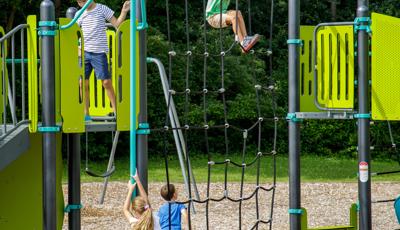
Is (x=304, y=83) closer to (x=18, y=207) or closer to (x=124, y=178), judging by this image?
(x=18, y=207)

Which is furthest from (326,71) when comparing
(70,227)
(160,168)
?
(160,168)

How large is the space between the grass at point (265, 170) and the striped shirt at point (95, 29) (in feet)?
34.5

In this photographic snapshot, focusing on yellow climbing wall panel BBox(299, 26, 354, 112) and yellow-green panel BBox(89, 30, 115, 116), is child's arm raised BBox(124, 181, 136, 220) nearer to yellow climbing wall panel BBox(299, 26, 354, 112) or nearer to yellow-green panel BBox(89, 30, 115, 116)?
yellow-green panel BBox(89, 30, 115, 116)

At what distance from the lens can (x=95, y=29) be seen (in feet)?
24.2

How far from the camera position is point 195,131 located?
73.8 feet

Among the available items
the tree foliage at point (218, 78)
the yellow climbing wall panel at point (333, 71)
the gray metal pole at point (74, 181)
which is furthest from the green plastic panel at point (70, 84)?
the tree foliage at point (218, 78)

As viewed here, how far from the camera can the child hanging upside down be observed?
8555 mm

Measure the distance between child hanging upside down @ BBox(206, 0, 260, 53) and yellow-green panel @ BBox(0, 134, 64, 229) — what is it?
2171 mm

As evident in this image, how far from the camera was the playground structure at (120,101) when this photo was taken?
6.46 meters

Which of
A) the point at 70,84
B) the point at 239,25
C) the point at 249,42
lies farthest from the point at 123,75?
the point at 239,25

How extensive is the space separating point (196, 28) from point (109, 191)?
27.8 feet

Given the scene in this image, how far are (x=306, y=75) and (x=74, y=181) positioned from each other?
8.50 ft

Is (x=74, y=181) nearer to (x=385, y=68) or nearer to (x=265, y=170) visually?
(x=385, y=68)

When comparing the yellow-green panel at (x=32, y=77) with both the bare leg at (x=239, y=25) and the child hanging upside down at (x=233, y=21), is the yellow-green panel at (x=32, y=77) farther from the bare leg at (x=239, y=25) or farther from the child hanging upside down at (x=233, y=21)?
the bare leg at (x=239, y=25)
